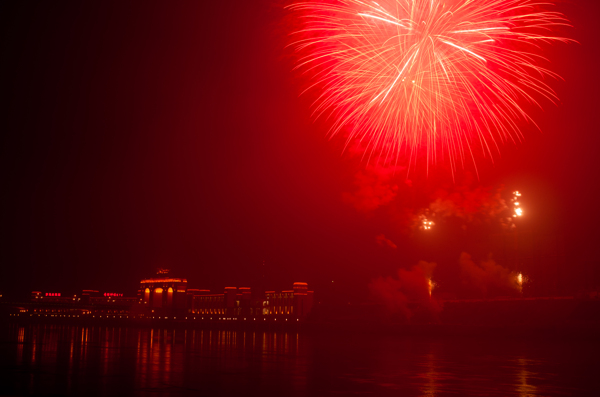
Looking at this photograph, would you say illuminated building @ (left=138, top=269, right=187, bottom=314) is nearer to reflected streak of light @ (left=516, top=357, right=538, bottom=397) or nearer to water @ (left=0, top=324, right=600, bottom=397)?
water @ (left=0, top=324, right=600, bottom=397)

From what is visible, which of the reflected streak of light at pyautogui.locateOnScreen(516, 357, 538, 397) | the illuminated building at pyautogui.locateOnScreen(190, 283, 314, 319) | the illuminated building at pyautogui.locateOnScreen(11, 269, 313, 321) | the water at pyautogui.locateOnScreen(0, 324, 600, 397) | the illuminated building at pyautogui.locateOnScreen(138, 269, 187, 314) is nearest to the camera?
the reflected streak of light at pyautogui.locateOnScreen(516, 357, 538, 397)

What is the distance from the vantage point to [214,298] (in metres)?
113

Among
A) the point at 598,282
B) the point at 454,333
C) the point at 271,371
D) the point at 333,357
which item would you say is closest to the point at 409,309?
the point at 454,333

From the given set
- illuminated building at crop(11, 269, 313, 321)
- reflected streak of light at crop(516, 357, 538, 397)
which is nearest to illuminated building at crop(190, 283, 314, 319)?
illuminated building at crop(11, 269, 313, 321)

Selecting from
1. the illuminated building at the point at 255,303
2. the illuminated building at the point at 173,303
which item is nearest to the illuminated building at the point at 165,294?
the illuminated building at the point at 173,303

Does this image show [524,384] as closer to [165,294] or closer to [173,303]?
[173,303]

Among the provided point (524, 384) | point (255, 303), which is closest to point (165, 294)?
point (255, 303)

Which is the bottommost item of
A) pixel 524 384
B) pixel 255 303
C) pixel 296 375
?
pixel 255 303

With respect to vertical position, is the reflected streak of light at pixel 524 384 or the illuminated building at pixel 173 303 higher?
the reflected streak of light at pixel 524 384

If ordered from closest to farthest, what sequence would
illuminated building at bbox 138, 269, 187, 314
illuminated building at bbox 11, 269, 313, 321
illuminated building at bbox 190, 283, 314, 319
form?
illuminated building at bbox 190, 283, 314, 319 < illuminated building at bbox 11, 269, 313, 321 < illuminated building at bbox 138, 269, 187, 314

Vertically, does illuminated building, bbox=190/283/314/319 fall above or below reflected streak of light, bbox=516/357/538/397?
below

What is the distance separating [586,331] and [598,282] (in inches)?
495

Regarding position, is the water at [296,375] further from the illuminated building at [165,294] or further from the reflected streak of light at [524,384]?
the illuminated building at [165,294]

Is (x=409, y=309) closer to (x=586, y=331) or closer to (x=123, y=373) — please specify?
(x=586, y=331)
